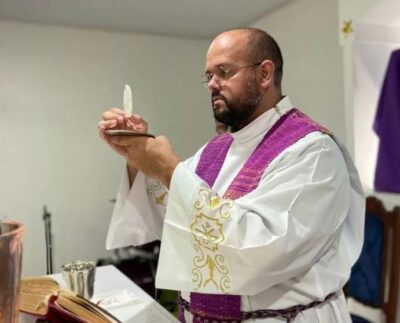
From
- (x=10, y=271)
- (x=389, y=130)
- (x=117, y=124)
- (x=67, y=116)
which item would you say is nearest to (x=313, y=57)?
(x=389, y=130)

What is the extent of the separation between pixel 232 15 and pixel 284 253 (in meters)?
2.51

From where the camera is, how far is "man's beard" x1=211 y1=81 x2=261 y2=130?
Answer: 104 cm

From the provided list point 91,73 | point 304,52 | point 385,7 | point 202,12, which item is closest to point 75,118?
point 91,73

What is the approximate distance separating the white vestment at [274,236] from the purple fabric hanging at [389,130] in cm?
120

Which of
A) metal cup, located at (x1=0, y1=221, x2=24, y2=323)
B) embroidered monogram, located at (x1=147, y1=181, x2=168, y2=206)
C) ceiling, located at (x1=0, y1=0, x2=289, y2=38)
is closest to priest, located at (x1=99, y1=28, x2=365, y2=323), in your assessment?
embroidered monogram, located at (x1=147, y1=181, x2=168, y2=206)

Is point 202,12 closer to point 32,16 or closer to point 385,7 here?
point 32,16

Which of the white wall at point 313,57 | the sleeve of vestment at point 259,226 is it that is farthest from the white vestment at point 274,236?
the white wall at point 313,57

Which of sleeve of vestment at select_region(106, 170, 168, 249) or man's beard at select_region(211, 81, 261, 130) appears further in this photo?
sleeve of vestment at select_region(106, 170, 168, 249)

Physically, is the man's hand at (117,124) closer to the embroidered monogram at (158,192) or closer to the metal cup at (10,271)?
the embroidered monogram at (158,192)

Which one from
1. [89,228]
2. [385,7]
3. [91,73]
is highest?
[385,7]

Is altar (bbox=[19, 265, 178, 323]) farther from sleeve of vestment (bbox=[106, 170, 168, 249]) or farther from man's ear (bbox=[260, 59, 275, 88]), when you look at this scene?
man's ear (bbox=[260, 59, 275, 88])

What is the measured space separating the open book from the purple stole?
0.33 m

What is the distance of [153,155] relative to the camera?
90 cm

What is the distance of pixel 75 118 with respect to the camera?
3160 mm
